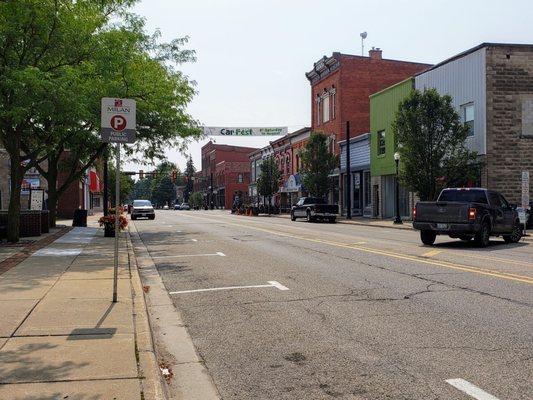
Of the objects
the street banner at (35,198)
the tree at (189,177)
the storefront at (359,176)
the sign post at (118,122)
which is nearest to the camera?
the sign post at (118,122)

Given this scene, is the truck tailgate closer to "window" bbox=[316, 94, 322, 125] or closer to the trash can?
the trash can

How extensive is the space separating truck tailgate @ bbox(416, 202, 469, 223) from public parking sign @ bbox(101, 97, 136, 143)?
1194 centimetres

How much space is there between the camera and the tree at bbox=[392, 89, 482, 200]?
2833cm

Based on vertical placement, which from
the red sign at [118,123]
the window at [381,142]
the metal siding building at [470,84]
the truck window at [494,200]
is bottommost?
the truck window at [494,200]

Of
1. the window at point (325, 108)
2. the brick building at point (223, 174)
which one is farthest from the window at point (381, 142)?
the brick building at point (223, 174)

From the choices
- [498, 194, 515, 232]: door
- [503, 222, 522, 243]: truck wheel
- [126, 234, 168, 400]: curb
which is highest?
[498, 194, 515, 232]: door

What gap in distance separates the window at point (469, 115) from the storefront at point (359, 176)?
511 inches

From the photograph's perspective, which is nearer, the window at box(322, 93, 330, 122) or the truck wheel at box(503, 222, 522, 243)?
the truck wheel at box(503, 222, 522, 243)

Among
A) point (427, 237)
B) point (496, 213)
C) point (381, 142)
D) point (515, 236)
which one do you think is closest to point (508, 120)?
point (515, 236)

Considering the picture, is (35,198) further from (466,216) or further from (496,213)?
(496,213)

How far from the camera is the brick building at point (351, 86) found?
4994cm

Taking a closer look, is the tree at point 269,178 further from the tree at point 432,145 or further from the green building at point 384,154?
the tree at point 432,145

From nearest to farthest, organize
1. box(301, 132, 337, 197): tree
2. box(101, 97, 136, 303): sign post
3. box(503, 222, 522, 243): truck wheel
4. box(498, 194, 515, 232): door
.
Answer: box(101, 97, 136, 303): sign post < box(498, 194, 515, 232): door < box(503, 222, 522, 243): truck wheel < box(301, 132, 337, 197): tree

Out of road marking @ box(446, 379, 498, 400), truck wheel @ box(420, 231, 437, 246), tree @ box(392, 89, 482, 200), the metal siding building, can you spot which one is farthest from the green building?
road marking @ box(446, 379, 498, 400)
